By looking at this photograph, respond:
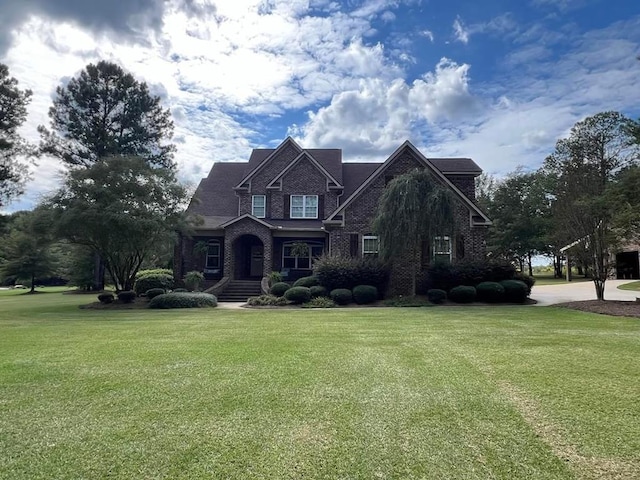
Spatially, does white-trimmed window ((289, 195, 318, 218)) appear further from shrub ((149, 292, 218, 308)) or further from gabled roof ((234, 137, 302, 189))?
shrub ((149, 292, 218, 308))

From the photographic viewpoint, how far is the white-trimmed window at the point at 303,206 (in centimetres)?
2792

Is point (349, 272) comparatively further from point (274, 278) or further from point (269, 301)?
point (274, 278)

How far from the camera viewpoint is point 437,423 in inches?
167

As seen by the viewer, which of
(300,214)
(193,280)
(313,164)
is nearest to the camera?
(193,280)

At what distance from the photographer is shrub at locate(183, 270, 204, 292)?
23.5 metres

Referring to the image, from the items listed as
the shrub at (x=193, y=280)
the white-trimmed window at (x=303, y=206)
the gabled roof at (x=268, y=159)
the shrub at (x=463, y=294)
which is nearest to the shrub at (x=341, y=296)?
the shrub at (x=463, y=294)

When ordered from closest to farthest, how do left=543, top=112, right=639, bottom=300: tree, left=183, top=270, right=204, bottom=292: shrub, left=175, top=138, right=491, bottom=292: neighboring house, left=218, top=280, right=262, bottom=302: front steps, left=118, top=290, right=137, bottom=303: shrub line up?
left=543, top=112, right=639, bottom=300: tree, left=118, top=290, right=137, bottom=303: shrub, left=175, top=138, right=491, bottom=292: neighboring house, left=218, top=280, right=262, bottom=302: front steps, left=183, top=270, right=204, bottom=292: shrub

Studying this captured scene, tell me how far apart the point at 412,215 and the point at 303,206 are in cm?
1006

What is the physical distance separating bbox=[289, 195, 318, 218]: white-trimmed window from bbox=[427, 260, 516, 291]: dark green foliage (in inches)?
394

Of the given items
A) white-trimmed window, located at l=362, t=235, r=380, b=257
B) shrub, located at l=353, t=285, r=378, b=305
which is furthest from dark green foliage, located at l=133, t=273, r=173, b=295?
white-trimmed window, located at l=362, t=235, r=380, b=257

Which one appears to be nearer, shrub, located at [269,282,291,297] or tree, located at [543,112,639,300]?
tree, located at [543,112,639,300]

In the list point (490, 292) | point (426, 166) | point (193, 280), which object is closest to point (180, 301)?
point (193, 280)

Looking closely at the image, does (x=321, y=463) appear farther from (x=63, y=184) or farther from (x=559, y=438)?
(x=63, y=184)

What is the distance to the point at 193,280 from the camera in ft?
77.4
